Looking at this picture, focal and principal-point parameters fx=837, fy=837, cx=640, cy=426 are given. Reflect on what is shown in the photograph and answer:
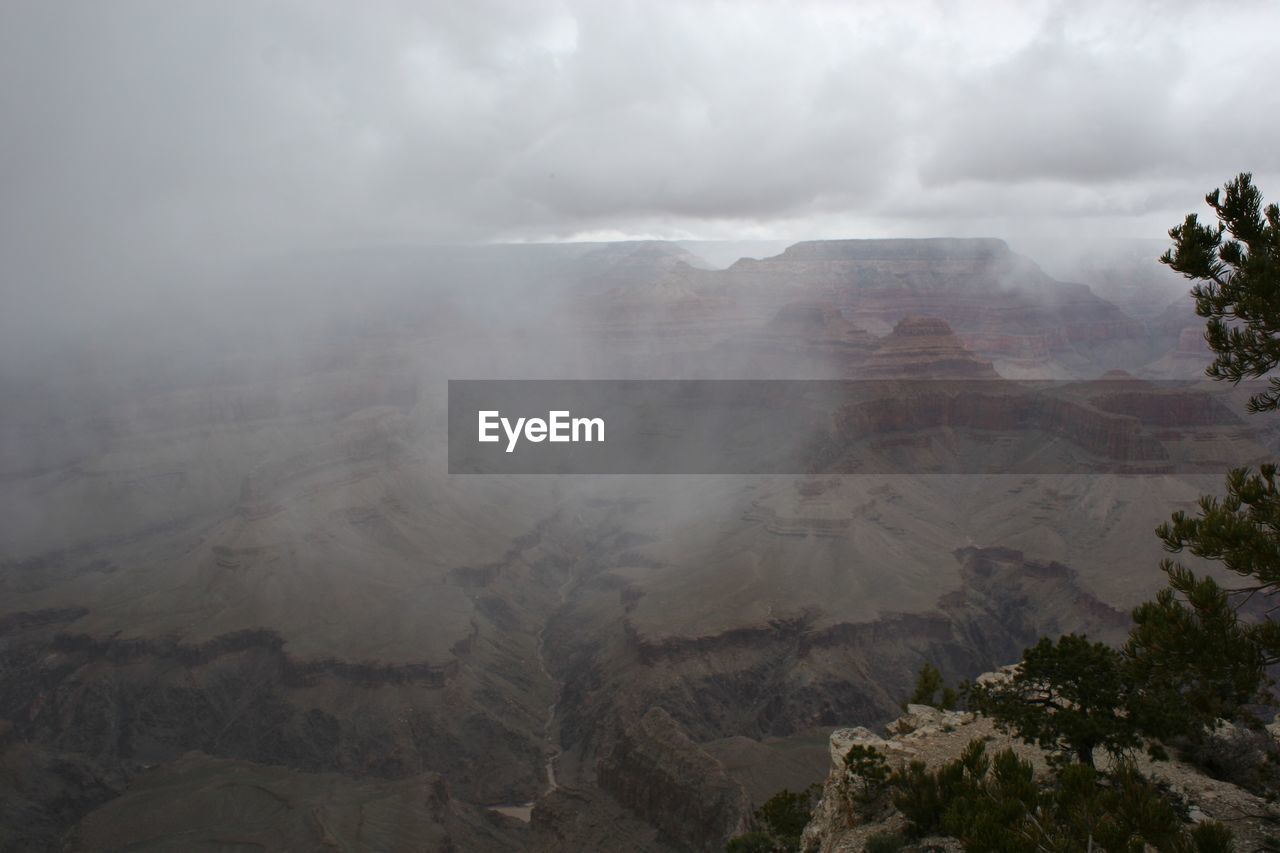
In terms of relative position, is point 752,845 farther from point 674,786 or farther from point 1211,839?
point 1211,839

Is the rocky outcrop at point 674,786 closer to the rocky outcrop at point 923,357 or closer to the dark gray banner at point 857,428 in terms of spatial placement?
the dark gray banner at point 857,428

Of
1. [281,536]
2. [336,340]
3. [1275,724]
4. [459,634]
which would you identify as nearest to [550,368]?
[336,340]

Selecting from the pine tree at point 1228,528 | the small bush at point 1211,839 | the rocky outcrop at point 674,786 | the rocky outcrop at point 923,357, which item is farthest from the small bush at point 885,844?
the rocky outcrop at point 923,357

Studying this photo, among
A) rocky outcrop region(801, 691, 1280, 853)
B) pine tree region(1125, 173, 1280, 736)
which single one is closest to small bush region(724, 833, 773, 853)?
rocky outcrop region(801, 691, 1280, 853)

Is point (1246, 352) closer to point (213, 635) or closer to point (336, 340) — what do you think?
point (213, 635)

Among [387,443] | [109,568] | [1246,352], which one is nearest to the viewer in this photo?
[1246,352]
